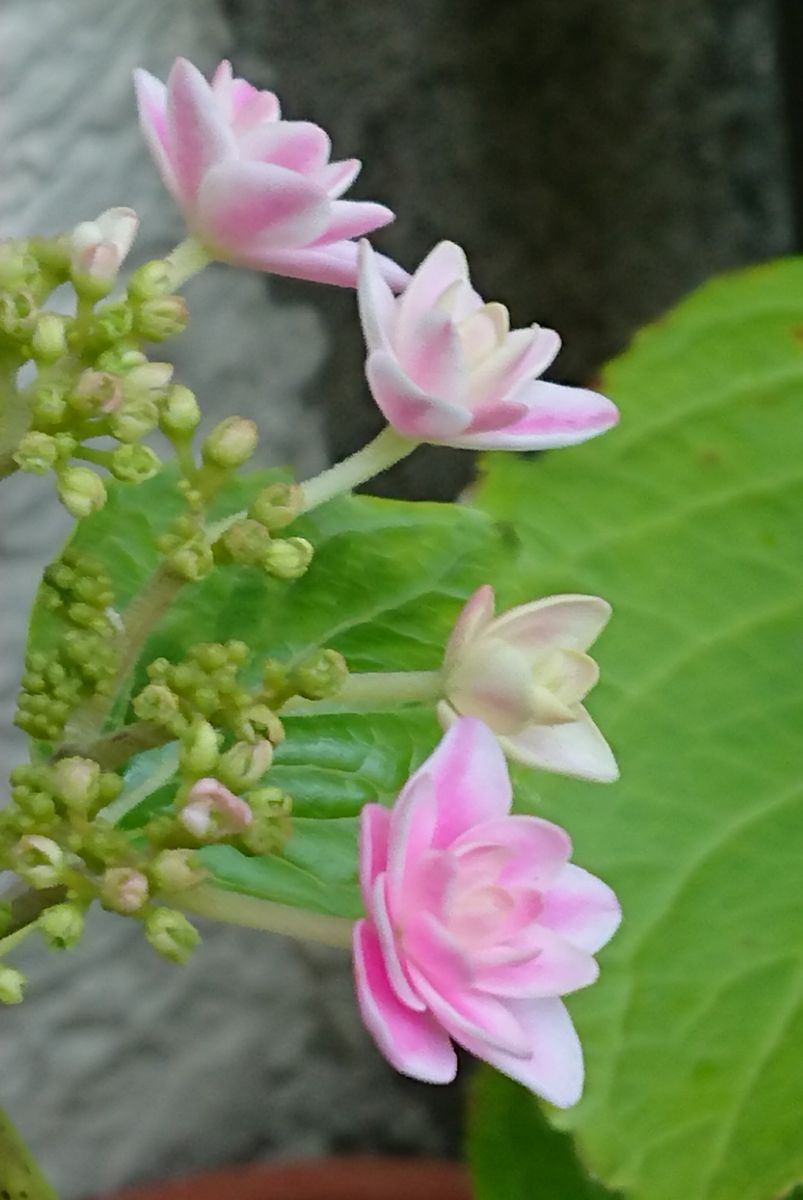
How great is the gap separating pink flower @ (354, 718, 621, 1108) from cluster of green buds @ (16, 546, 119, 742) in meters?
0.08

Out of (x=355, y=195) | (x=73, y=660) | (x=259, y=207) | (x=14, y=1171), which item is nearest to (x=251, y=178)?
(x=259, y=207)

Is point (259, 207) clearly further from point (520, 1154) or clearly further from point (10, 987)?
point (520, 1154)

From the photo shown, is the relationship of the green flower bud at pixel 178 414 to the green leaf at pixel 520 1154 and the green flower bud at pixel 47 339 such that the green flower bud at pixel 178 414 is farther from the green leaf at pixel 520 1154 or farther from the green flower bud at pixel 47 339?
the green leaf at pixel 520 1154

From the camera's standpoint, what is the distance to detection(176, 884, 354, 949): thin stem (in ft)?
0.89

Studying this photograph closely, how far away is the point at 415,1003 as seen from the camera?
233 millimetres

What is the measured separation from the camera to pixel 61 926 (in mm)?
254

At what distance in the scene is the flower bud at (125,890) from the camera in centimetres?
25

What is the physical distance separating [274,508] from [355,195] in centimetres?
46

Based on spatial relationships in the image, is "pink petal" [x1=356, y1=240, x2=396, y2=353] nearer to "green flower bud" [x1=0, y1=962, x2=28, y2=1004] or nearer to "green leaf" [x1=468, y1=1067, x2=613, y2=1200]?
"green flower bud" [x1=0, y1=962, x2=28, y2=1004]

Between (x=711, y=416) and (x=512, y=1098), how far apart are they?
1.10 feet

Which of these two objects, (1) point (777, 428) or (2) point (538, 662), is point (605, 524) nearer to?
(1) point (777, 428)

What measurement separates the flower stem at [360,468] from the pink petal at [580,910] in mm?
100

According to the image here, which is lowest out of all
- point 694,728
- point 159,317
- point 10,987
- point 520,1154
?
point 520,1154

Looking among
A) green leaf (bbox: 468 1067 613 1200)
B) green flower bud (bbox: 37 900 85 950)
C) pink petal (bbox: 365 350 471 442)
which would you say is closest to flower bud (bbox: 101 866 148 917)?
green flower bud (bbox: 37 900 85 950)
